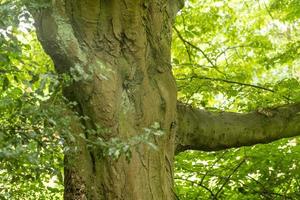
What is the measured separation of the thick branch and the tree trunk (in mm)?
315

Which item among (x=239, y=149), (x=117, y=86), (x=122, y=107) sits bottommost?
(x=239, y=149)

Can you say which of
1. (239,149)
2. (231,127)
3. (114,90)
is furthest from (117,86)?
(239,149)

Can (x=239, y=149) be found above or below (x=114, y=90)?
below

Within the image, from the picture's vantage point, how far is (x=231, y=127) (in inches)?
127

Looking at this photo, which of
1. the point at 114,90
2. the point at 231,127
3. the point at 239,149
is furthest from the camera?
the point at 239,149

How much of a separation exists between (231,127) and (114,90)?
1039 mm

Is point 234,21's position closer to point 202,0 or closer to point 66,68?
point 202,0

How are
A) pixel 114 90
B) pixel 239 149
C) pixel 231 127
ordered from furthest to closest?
pixel 239 149 < pixel 231 127 < pixel 114 90

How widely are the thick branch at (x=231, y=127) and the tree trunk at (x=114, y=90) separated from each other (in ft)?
1.03

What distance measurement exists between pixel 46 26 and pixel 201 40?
11.9 ft

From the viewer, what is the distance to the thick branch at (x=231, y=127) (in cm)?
307

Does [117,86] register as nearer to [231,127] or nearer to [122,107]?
[122,107]

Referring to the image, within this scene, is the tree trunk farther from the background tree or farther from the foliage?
the foliage

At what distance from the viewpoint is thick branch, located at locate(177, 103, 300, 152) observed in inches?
121
